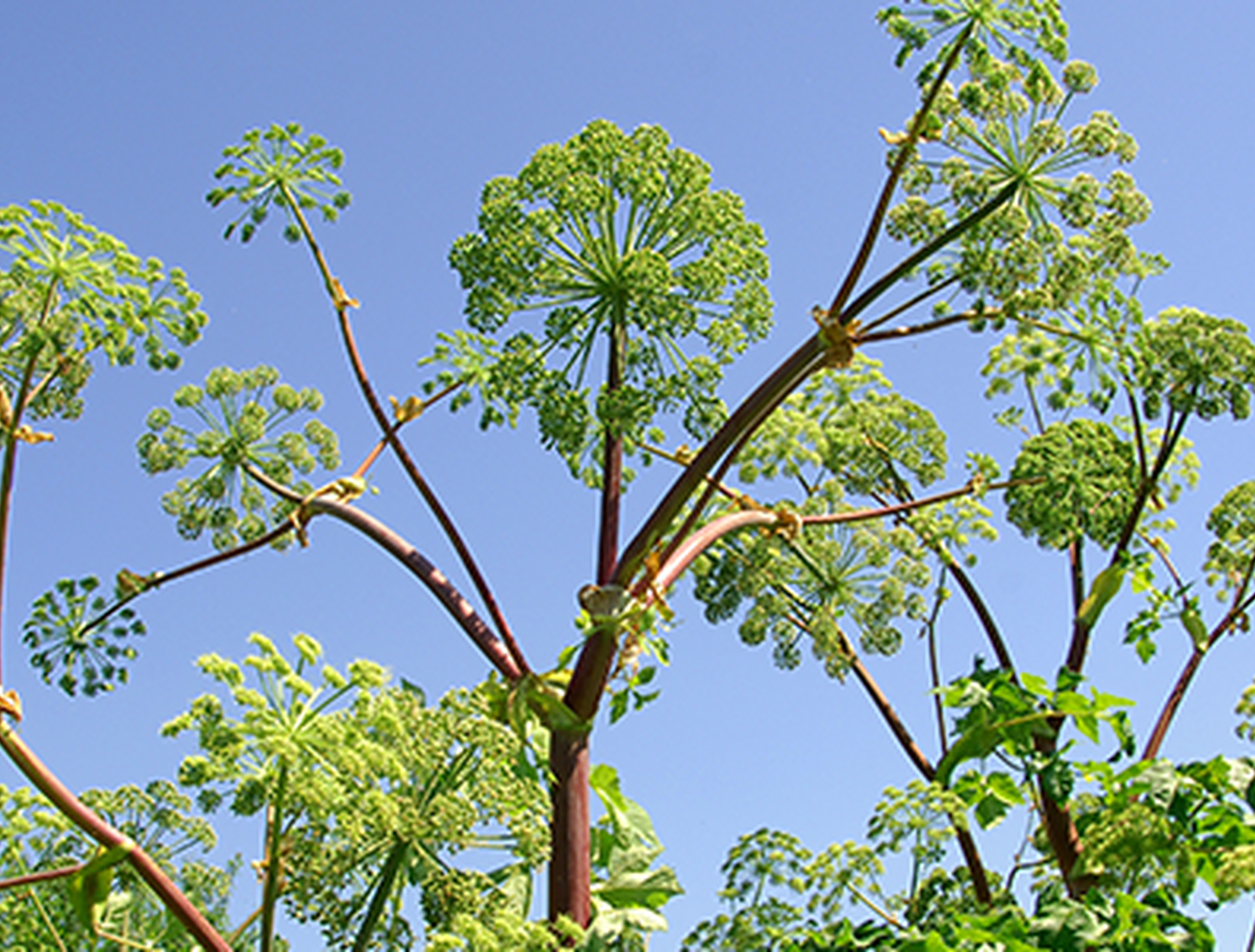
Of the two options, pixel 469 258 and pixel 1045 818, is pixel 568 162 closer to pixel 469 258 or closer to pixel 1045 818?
pixel 469 258

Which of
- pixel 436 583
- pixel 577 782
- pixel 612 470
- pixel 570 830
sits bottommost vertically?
pixel 570 830

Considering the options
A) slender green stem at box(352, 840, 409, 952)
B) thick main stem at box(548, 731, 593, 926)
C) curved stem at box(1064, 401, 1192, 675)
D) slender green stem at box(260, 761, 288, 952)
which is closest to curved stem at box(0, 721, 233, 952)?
slender green stem at box(260, 761, 288, 952)

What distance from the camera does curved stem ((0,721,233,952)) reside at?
13.4 ft

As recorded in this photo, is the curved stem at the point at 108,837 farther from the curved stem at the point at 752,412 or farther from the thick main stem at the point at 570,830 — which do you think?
the curved stem at the point at 752,412

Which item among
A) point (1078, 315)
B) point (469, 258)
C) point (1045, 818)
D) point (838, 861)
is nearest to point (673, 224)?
point (469, 258)

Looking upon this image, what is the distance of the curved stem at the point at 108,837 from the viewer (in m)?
4.07

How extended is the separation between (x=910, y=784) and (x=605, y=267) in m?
2.39

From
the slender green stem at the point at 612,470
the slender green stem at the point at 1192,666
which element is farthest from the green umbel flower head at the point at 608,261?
the slender green stem at the point at 1192,666

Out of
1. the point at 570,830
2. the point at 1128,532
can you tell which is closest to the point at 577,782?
the point at 570,830

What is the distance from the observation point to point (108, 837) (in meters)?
4.24

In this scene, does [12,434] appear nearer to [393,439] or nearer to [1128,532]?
[393,439]

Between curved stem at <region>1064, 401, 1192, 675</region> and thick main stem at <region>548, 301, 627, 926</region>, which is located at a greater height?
curved stem at <region>1064, 401, 1192, 675</region>

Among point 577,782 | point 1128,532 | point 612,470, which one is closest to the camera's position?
point 577,782

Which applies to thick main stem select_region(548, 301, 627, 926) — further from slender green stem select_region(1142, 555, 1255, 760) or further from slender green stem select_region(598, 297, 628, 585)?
slender green stem select_region(1142, 555, 1255, 760)
